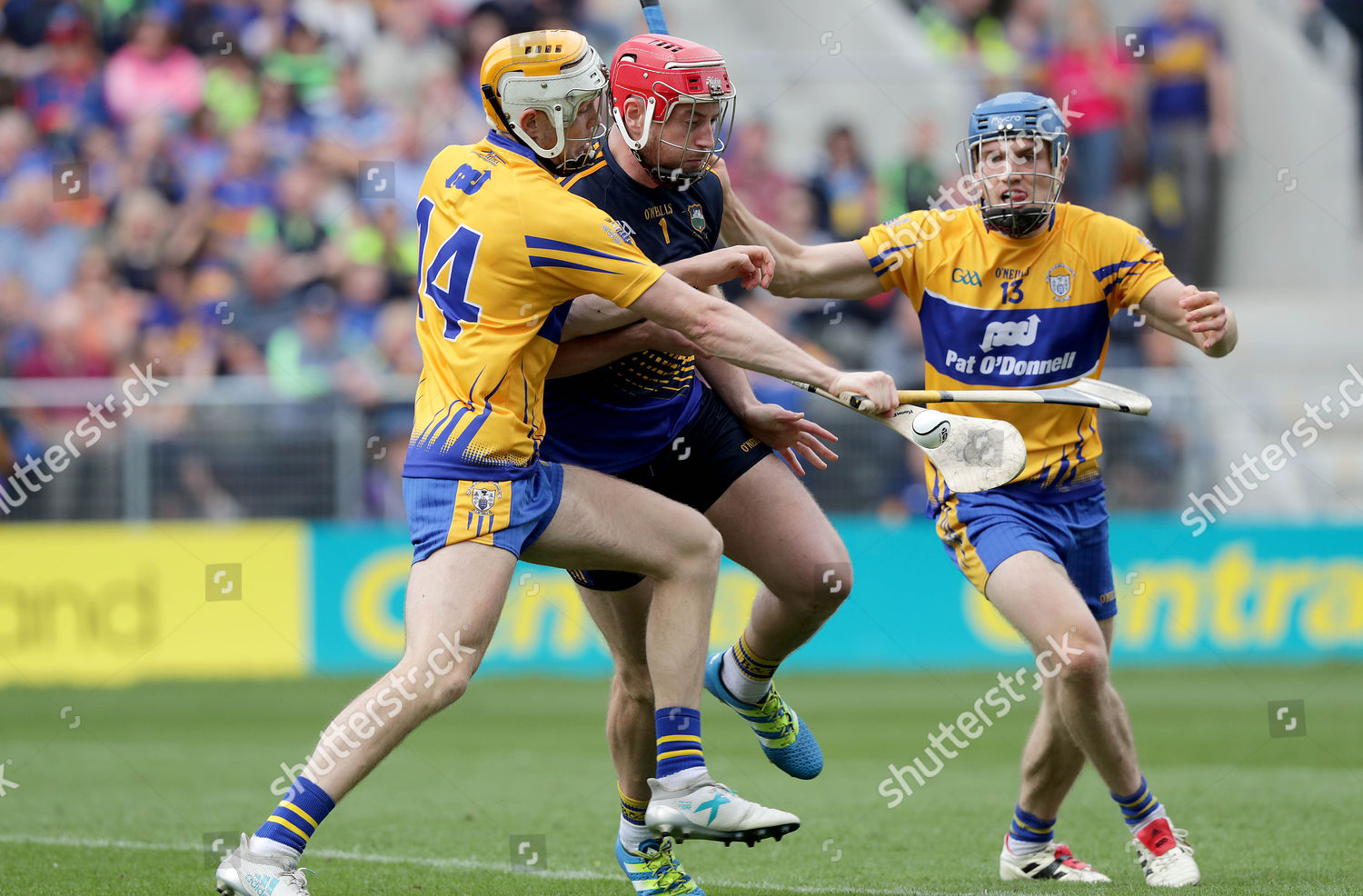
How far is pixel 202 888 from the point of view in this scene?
18.7 ft

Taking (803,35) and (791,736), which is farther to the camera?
(803,35)

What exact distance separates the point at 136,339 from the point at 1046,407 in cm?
931

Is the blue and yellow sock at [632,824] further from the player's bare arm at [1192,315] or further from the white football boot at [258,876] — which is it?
the player's bare arm at [1192,315]

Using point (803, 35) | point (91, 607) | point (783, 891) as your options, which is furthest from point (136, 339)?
point (783, 891)

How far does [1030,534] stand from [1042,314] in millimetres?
822

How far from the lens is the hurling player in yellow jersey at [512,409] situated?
4730mm

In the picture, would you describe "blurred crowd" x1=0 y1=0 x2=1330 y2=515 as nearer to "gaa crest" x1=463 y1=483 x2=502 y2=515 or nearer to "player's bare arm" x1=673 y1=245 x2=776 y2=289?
"player's bare arm" x1=673 y1=245 x2=776 y2=289

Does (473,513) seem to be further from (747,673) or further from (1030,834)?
(1030,834)

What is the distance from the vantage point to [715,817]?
4.87 meters

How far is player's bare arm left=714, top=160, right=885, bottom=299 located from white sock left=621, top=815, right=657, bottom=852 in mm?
2037

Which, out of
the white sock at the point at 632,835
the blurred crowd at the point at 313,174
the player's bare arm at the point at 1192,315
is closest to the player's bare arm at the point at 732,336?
the player's bare arm at the point at 1192,315

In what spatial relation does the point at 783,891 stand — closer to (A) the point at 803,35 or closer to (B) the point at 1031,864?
(B) the point at 1031,864

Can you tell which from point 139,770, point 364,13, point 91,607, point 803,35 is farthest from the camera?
point 803,35

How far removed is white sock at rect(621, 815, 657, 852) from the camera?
227 inches
